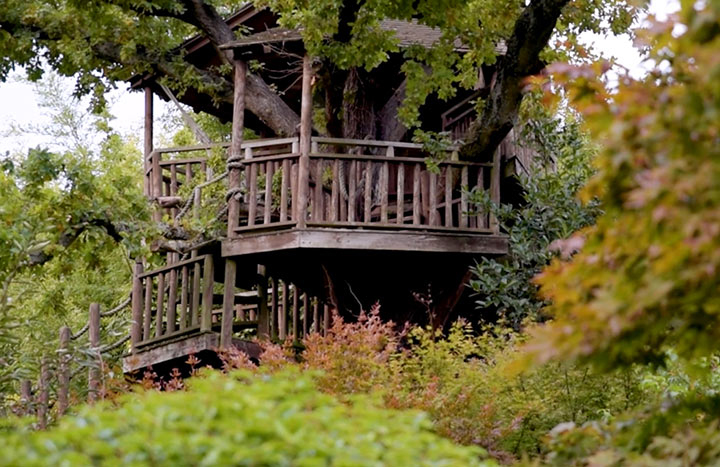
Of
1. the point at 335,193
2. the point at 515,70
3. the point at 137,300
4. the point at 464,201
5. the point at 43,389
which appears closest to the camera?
the point at 43,389

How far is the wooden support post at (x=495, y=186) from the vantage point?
46.9 ft

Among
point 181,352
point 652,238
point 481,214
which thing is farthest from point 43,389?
point 652,238

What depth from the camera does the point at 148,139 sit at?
16391 millimetres

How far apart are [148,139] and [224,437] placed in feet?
41.0

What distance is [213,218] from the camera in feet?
48.3

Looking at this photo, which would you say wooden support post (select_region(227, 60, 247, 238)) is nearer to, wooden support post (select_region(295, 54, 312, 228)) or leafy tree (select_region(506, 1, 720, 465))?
wooden support post (select_region(295, 54, 312, 228))

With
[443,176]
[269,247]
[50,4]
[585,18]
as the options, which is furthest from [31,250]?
[585,18]

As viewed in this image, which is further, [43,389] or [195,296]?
[195,296]

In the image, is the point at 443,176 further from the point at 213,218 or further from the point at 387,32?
the point at 213,218

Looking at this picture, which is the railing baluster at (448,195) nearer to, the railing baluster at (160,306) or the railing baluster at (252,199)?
the railing baluster at (252,199)

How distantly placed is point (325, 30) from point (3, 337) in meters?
5.44

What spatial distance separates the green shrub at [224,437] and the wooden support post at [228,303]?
9.55 metres

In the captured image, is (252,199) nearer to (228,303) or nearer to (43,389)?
(228,303)

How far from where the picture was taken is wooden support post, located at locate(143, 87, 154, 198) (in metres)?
16.1
